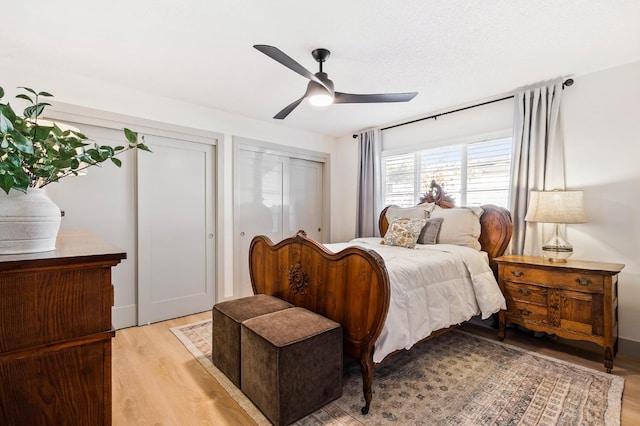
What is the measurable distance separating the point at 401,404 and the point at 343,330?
560 mm

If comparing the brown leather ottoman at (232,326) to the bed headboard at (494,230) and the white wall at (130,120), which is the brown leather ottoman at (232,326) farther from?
the bed headboard at (494,230)

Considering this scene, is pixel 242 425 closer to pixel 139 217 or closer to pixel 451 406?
pixel 451 406

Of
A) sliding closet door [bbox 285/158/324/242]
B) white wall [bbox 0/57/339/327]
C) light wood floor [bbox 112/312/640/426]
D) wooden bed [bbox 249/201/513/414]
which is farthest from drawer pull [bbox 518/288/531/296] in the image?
white wall [bbox 0/57/339/327]

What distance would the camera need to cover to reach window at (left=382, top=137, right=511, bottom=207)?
335 cm

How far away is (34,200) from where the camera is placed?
3.11 ft

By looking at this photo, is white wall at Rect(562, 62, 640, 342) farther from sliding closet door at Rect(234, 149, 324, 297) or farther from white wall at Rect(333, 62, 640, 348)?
sliding closet door at Rect(234, 149, 324, 297)

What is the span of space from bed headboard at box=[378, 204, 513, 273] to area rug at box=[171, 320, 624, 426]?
36.9 inches

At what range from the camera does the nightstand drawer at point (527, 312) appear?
8.58ft

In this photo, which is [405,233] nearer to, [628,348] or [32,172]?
[628,348]

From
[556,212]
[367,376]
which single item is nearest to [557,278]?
[556,212]

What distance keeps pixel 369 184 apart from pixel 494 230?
5.83 feet

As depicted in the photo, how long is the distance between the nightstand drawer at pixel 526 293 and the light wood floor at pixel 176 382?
427 millimetres

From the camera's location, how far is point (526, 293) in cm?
270

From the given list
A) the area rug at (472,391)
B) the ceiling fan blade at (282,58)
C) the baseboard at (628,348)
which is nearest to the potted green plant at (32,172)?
the ceiling fan blade at (282,58)
